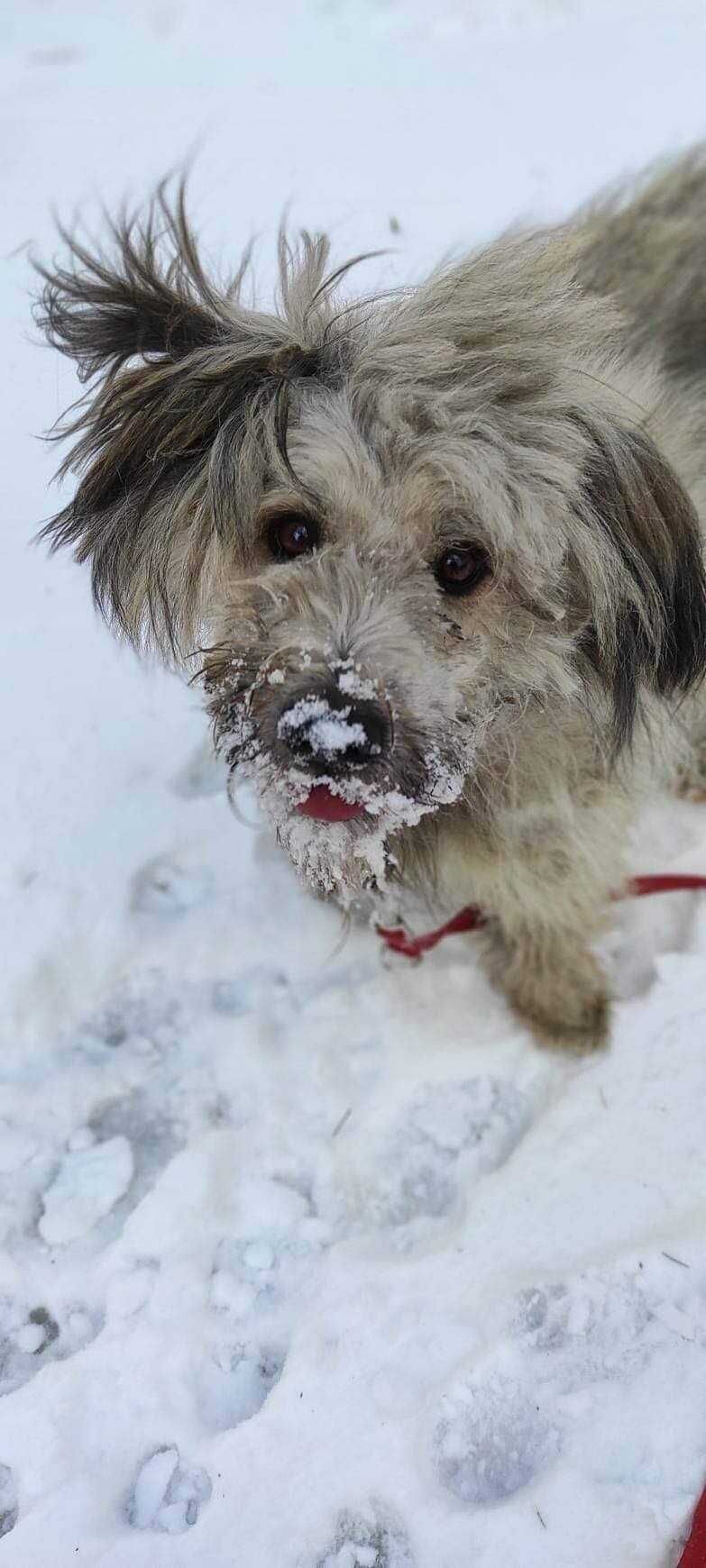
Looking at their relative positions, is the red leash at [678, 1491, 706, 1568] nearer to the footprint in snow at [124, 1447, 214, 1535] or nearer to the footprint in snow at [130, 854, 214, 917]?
the footprint in snow at [124, 1447, 214, 1535]

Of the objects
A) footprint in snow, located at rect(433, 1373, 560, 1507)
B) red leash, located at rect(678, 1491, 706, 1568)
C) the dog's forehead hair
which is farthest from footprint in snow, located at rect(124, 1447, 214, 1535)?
the dog's forehead hair

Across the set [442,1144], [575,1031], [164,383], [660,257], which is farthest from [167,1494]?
[660,257]

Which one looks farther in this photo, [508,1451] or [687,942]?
[687,942]

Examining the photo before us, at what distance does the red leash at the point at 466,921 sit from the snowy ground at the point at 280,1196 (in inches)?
2.5

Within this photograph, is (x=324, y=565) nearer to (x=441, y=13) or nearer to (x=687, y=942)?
(x=687, y=942)

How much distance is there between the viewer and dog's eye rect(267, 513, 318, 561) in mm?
1751

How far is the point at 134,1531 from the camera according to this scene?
72.2 inches

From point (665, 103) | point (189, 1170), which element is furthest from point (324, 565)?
point (665, 103)

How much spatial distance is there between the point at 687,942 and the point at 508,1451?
4.05 ft

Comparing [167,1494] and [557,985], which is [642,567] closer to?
[557,985]

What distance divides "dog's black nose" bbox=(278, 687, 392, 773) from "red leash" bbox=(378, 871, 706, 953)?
3.31 feet

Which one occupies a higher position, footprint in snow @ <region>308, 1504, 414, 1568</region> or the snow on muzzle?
the snow on muzzle

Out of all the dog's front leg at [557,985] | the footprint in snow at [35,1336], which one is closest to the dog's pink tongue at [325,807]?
the dog's front leg at [557,985]

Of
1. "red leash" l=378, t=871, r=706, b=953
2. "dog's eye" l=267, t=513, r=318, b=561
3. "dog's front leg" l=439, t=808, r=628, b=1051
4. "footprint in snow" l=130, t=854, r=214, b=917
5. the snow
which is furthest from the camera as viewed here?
"footprint in snow" l=130, t=854, r=214, b=917
